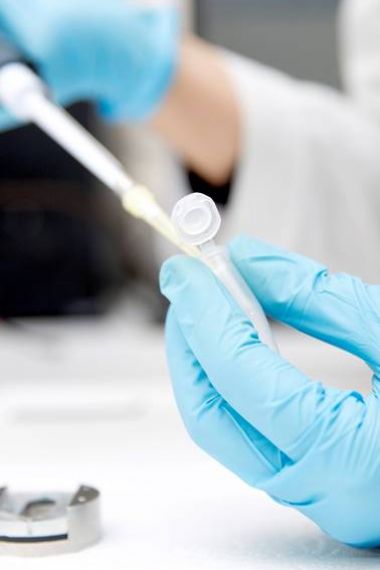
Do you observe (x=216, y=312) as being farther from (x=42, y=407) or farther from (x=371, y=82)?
(x=371, y=82)

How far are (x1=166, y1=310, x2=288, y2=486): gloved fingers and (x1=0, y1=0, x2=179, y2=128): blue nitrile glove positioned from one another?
552 millimetres

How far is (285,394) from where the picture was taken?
0.48 m

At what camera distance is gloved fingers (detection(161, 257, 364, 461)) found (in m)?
0.48

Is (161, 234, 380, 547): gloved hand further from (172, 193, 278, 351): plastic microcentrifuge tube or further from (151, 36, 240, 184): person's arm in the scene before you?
(151, 36, 240, 184): person's arm

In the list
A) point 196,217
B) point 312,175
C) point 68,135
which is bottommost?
point 196,217

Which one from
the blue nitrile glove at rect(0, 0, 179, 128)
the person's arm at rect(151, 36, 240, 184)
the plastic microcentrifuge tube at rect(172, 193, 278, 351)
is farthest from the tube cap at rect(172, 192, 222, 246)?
the person's arm at rect(151, 36, 240, 184)

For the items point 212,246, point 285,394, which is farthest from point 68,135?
point 285,394

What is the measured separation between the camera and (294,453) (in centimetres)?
48

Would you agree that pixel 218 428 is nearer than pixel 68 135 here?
Yes

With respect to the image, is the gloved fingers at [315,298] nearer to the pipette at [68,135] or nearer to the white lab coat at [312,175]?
the pipette at [68,135]

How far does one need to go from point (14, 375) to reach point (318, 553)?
0.67 m

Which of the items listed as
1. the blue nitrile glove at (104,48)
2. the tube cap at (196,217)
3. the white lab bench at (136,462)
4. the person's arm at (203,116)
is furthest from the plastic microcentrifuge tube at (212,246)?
the person's arm at (203,116)

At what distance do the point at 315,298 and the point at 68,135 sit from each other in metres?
0.30

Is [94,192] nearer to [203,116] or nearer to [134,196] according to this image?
[203,116]
